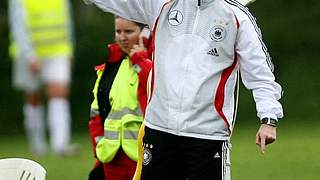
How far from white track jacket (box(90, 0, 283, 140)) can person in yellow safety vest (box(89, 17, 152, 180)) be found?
1027mm

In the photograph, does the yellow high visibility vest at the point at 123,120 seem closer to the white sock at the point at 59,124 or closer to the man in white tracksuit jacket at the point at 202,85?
the man in white tracksuit jacket at the point at 202,85

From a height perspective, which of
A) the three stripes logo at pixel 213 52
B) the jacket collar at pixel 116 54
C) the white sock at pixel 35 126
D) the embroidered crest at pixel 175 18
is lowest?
the white sock at pixel 35 126

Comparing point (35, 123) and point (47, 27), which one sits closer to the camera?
point (47, 27)

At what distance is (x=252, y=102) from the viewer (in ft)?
54.5

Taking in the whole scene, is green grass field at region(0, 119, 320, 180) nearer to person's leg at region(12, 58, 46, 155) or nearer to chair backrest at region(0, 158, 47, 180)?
person's leg at region(12, 58, 46, 155)

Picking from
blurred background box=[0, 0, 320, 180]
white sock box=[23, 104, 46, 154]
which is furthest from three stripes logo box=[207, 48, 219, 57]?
white sock box=[23, 104, 46, 154]

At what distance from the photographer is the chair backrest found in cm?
683

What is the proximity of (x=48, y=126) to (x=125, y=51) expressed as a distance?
784cm

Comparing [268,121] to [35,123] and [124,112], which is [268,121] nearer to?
[124,112]

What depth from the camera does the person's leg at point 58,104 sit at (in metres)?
13.7

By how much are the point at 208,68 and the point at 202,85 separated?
87mm

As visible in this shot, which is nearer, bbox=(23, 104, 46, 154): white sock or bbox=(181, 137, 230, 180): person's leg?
bbox=(181, 137, 230, 180): person's leg

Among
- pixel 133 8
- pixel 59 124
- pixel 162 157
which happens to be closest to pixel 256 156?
pixel 59 124

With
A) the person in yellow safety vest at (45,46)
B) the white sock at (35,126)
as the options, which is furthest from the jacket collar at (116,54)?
the white sock at (35,126)
